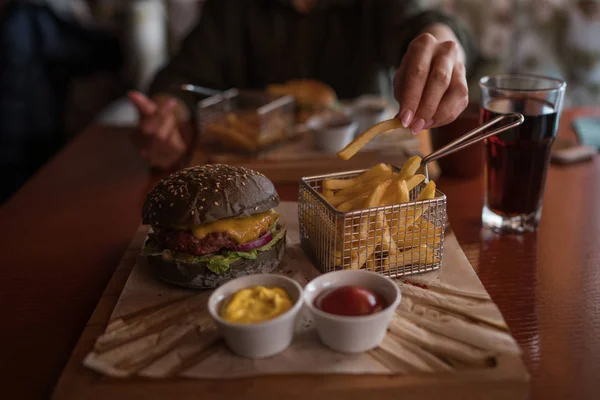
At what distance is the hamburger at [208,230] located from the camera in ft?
4.85

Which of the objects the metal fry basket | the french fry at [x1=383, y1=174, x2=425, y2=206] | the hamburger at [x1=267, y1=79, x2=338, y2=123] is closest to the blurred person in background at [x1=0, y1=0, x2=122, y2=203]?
the hamburger at [x1=267, y1=79, x2=338, y2=123]

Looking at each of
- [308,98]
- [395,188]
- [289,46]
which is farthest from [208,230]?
[289,46]

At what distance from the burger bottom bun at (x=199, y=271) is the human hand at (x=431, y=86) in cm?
56

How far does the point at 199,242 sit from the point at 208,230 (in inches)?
1.5

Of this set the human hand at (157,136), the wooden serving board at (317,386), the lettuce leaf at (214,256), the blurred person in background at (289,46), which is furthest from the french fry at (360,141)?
the blurred person in background at (289,46)

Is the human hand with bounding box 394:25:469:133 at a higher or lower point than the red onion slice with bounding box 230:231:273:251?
higher

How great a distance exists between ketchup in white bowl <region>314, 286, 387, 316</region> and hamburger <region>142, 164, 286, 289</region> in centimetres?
28

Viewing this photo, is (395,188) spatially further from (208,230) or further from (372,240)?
(208,230)

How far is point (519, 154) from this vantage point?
1.82 metres

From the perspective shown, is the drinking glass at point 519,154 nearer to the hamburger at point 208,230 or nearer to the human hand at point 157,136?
the hamburger at point 208,230

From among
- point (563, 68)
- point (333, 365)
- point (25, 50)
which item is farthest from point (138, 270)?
point (563, 68)

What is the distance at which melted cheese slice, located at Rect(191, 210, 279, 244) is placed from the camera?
1489mm

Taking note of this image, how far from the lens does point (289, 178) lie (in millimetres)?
2400

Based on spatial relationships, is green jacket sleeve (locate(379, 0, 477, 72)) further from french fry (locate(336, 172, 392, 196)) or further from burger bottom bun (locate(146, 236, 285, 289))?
burger bottom bun (locate(146, 236, 285, 289))
